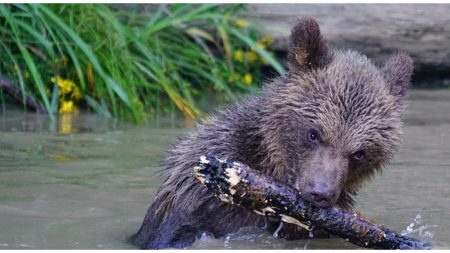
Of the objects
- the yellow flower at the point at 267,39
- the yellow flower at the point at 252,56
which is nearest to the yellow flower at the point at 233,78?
the yellow flower at the point at 252,56

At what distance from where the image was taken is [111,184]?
8.25 meters

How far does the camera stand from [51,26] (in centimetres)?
1025

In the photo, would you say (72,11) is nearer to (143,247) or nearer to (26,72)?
(26,72)

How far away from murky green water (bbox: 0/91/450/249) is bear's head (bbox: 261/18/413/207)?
0.51 metres

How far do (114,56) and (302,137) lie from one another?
4503mm

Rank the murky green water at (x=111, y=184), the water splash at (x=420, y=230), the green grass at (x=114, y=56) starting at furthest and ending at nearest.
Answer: the green grass at (x=114, y=56) → the water splash at (x=420, y=230) → the murky green water at (x=111, y=184)

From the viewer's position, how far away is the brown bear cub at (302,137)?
5.93 metres

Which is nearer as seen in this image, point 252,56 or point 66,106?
point 66,106

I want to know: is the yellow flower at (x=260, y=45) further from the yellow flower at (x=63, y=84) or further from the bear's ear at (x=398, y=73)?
the bear's ear at (x=398, y=73)

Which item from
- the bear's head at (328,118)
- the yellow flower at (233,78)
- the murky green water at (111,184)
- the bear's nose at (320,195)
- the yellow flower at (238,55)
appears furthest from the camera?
the yellow flower at (238,55)

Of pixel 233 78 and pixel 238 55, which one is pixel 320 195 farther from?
pixel 238 55

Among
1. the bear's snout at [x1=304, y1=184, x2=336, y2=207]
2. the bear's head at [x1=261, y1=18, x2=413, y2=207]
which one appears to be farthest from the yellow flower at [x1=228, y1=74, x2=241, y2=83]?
the bear's snout at [x1=304, y1=184, x2=336, y2=207]

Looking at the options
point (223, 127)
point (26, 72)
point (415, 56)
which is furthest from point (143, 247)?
point (415, 56)

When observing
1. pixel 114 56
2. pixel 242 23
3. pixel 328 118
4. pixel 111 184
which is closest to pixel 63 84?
pixel 114 56
